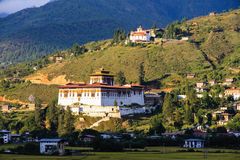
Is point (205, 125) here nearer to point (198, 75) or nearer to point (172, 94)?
point (172, 94)

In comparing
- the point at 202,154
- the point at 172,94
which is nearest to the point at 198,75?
the point at 172,94

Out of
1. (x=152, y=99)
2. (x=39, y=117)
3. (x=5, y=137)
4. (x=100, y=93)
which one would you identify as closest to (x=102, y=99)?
(x=100, y=93)

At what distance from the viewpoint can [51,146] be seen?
64000 millimetres

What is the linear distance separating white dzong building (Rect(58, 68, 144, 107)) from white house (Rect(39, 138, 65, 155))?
24777 millimetres

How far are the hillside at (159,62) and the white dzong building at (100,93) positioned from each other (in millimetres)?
12534

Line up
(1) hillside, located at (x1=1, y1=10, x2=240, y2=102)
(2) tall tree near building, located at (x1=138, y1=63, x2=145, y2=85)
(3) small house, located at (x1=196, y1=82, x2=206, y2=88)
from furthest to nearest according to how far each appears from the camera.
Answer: (1) hillside, located at (x1=1, y1=10, x2=240, y2=102) < (2) tall tree near building, located at (x1=138, y1=63, x2=145, y2=85) < (3) small house, located at (x1=196, y1=82, x2=206, y2=88)

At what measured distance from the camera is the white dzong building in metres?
89.9

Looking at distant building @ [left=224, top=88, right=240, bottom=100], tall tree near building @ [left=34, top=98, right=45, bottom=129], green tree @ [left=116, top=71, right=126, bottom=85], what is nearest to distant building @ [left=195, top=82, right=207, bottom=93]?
distant building @ [left=224, top=88, right=240, bottom=100]

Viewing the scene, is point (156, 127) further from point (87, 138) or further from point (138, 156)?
point (138, 156)

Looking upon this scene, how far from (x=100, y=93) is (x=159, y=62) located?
→ 2960 cm

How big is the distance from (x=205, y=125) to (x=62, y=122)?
56.2ft

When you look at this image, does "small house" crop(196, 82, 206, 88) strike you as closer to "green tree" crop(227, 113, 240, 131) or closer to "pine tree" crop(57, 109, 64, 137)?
"green tree" crop(227, 113, 240, 131)

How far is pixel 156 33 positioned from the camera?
132750mm

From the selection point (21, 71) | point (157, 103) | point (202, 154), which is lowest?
point (202, 154)
